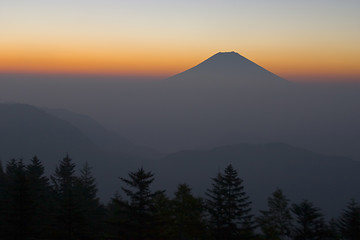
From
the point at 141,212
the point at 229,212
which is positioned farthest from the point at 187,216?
the point at 141,212

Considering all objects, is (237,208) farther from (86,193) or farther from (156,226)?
(86,193)

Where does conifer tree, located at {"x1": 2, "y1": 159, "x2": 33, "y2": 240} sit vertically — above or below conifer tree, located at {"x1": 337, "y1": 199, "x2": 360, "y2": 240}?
above

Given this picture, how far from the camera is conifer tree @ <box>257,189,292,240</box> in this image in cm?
2906

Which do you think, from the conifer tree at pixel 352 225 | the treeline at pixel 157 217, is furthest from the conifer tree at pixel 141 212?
the conifer tree at pixel 352 225

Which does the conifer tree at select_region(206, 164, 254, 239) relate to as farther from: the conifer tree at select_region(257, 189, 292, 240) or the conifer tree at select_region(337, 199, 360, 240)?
the conifer tree at select_region(337, 199, 360, 240)

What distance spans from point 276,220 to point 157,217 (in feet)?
55.4

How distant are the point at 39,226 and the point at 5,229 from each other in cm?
190

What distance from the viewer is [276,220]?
101ft

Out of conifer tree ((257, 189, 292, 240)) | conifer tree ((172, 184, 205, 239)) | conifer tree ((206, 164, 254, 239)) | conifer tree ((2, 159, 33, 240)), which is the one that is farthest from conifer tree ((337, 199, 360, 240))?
conifer tree ((2, 159, 33, 240))

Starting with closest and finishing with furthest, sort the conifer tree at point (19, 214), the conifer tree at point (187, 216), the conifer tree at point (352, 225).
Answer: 1. the conifer tree at point (19, 214)
2. the conifer tree at point (187, 216)
3. the conifer tree at point (352, 225)

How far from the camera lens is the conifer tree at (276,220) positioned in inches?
1144

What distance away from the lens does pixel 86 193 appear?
120 feet

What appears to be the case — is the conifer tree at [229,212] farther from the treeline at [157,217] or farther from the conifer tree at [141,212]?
the conifer tree at [141,212]

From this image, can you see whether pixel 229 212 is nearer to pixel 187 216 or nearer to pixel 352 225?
pixel 187 216
